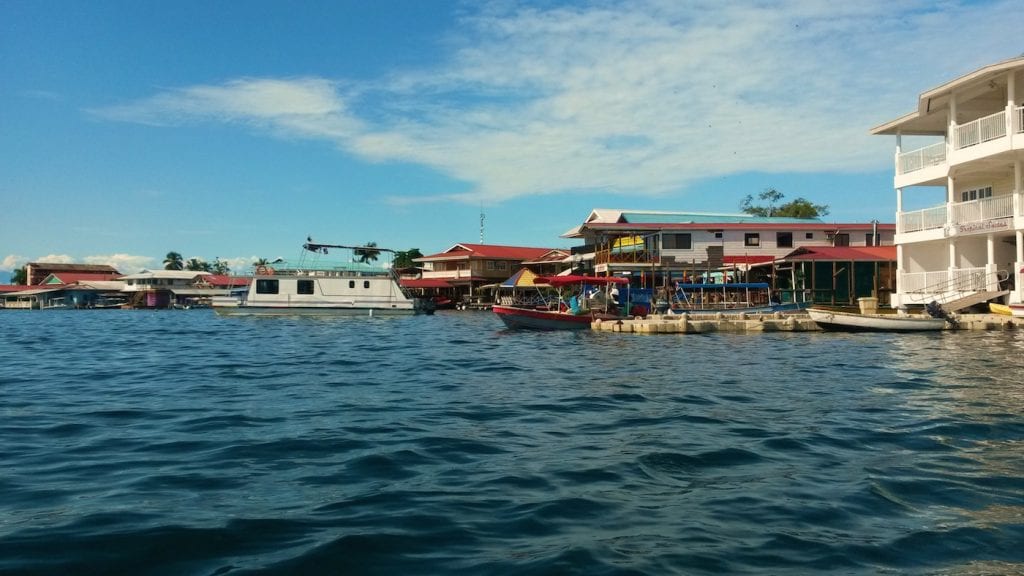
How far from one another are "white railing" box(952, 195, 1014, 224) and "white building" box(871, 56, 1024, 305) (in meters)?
0.03

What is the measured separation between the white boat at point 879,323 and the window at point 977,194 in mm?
6603

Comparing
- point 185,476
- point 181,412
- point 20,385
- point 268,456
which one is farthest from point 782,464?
point 20,385

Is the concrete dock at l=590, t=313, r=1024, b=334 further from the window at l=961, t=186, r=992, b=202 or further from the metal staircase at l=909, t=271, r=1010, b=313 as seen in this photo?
the window at l=961, t=186, r=992, b=202

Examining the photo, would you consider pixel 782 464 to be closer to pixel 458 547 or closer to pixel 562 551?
pixel 562 551

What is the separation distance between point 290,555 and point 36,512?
2.04 m

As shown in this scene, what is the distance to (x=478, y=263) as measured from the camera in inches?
2287

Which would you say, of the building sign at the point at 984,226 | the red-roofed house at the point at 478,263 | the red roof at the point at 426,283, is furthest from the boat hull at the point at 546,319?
the red roof at the point at 426,283

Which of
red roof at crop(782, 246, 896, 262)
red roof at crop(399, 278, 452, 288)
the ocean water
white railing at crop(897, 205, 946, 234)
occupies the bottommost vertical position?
the ocean water

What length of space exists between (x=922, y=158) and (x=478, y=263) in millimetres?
36586

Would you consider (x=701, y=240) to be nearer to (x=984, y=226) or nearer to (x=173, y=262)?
(x=984, y=226)

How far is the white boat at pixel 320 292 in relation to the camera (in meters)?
34.7

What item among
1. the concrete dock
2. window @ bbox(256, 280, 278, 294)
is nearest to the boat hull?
the concrete dock

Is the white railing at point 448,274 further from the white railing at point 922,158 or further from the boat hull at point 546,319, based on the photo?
the white railing at point 922,158

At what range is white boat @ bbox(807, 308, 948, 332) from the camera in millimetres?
21297
